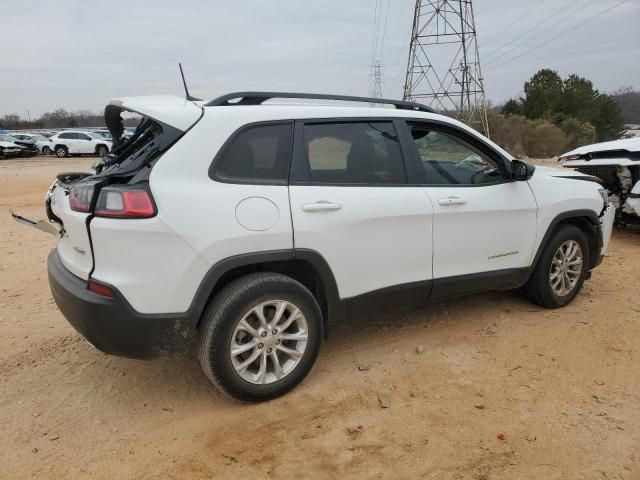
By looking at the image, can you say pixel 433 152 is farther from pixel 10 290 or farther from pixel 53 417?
pixel 10 290

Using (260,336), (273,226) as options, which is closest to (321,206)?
(273,226)

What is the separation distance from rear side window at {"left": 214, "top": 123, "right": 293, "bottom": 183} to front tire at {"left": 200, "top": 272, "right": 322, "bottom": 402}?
0.59 meters

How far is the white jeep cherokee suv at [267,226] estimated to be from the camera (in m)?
2.79

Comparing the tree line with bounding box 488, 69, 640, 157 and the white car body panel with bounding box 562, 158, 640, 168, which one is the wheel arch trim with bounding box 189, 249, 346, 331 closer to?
the white car body panel with bounding box 562, 158, 640, 168

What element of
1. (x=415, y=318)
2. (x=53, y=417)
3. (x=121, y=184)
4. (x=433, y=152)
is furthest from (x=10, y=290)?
(x=433, y=152)

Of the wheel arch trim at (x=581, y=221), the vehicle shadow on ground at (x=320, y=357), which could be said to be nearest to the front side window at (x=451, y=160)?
the wheel arch trim at (x=581, y=221)

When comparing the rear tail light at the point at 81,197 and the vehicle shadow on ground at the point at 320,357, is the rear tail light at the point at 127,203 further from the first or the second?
the vehicle shadow on ground at the point at 320,357

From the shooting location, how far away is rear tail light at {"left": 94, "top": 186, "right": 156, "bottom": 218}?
2.72 m

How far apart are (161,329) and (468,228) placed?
7.52 ft

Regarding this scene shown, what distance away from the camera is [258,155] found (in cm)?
313

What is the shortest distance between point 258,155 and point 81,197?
40.1 inches

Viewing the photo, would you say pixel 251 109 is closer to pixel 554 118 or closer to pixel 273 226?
pixel 273 226

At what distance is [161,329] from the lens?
2.84 m

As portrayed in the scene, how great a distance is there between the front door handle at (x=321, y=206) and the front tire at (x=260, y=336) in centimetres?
44
